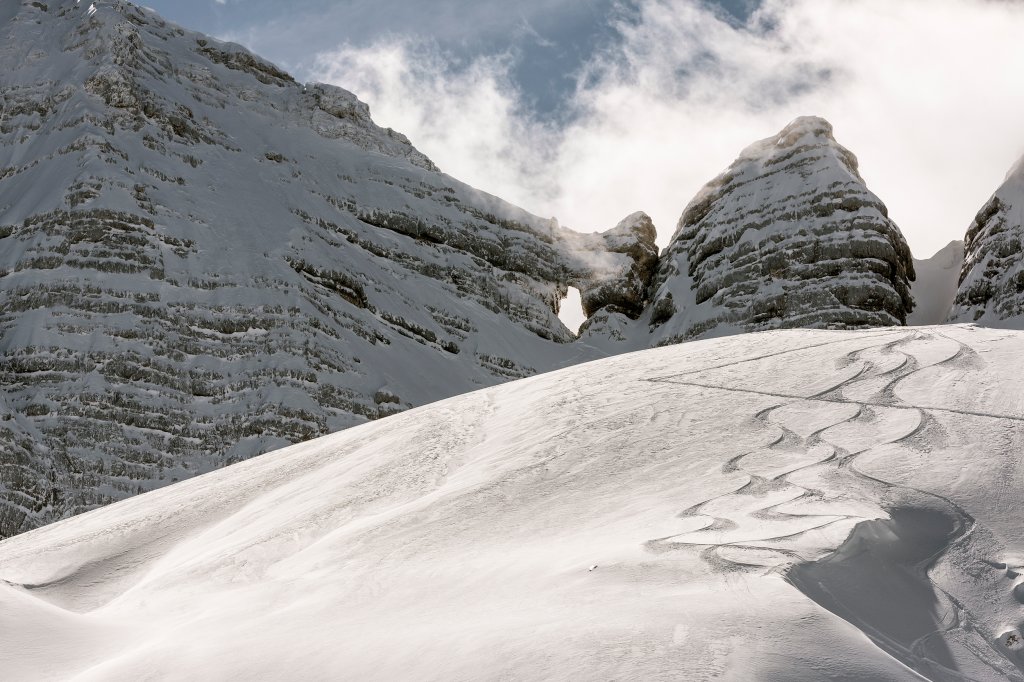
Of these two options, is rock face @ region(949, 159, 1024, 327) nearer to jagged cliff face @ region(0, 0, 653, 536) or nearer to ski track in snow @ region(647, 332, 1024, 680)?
jagged cliff face @ region(0, 0, 653, 536)

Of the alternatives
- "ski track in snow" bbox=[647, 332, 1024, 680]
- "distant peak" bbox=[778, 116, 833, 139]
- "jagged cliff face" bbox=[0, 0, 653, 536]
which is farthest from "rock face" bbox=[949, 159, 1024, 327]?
"ski track in snow" bbox=[647, 332, 1024, 680]

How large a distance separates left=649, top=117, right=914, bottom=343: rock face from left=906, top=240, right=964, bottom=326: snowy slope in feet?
10.6

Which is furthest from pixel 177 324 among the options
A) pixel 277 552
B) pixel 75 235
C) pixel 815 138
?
pixel 815 138

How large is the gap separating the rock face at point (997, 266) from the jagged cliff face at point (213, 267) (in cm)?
2521

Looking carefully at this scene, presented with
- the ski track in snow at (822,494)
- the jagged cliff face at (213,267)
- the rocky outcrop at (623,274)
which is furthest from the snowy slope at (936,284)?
the ski track in snow at (822,494)

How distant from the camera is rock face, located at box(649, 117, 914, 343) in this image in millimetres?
63125

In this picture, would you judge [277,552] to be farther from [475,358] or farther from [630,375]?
[475,358]

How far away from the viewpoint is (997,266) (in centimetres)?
6047

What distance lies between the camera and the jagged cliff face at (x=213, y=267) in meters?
38.6

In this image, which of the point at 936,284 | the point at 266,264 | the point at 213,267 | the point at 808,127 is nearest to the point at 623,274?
the point at 808,127

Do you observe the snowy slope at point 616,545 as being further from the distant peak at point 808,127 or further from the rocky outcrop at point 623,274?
the distant peak at point 808,127

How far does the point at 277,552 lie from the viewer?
8.03 metres

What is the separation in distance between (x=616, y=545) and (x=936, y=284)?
242ft

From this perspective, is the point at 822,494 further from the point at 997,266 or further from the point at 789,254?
the point at 789,254
